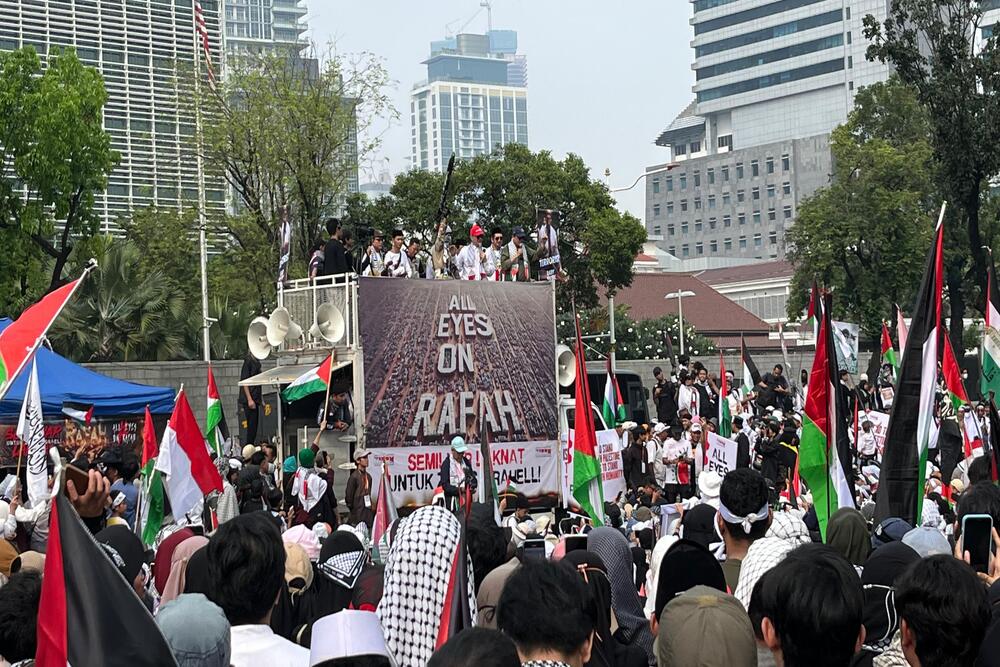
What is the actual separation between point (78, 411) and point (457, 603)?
620 inches

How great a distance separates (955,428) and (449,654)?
57.2 feet

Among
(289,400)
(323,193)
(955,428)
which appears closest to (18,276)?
(323,193)

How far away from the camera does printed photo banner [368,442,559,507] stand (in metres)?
20.2

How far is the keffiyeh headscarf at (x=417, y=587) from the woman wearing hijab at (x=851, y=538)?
7.79 feet

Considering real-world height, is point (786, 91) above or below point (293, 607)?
above

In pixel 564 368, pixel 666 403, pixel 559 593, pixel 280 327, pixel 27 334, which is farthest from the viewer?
pixel 666 403

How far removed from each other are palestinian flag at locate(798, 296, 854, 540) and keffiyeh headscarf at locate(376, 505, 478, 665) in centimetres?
476

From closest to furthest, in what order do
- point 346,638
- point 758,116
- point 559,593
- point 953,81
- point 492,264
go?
1. point 346,638
2. point 559,593
3. point 492,264
4. point 953,81
5. point 758,116

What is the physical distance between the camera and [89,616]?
3857 millimetres

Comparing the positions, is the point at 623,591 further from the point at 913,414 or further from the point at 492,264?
the point at 492,264

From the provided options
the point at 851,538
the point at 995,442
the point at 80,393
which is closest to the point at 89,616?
the point at 851,538

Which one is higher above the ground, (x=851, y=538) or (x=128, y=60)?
(x=128, y=60)

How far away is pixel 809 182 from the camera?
389 feet

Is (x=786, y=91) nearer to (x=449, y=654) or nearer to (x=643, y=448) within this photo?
(x=643, y=448)
